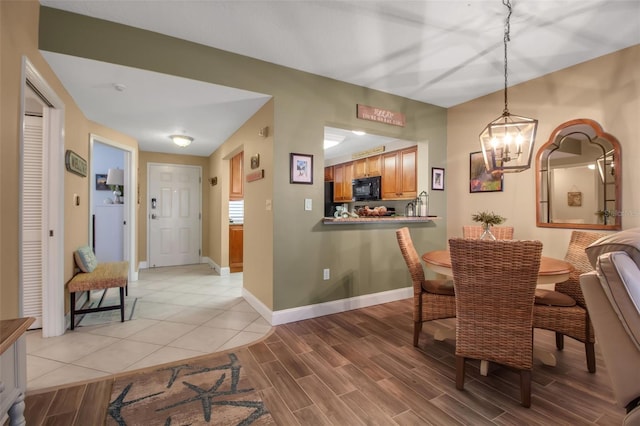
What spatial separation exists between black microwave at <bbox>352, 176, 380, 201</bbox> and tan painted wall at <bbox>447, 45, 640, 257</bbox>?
1.51m

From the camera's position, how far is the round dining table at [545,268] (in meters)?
1.83

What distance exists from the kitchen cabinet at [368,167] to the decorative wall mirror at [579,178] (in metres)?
2.59

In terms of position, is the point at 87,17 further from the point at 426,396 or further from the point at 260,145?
the point at 426,396

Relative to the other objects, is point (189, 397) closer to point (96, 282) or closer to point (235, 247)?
point (96, 282)

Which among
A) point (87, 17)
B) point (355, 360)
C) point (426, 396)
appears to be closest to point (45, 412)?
point (355, 360)

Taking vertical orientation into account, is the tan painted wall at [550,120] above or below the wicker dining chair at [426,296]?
above

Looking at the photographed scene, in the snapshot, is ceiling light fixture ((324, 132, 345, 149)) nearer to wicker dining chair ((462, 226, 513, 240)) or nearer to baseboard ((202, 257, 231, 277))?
wicker dining chair ((462, 226, 513, 240))

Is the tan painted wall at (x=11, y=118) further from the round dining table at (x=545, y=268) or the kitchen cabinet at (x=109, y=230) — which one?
the kitchen cabinet at (x=109, y=230)

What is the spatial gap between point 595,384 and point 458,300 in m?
1.08

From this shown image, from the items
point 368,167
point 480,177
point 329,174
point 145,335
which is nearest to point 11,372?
point 145,335

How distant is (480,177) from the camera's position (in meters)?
3.71

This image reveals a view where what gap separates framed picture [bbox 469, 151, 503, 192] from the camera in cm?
356

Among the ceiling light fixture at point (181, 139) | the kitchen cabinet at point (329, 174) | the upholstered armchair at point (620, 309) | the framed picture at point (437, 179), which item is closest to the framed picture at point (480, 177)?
the framed picture at point (437, 179)

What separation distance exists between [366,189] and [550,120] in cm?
305
